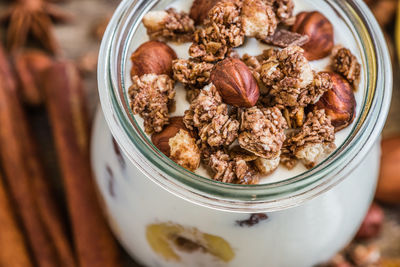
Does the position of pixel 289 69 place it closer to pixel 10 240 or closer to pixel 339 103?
pixel 339 103

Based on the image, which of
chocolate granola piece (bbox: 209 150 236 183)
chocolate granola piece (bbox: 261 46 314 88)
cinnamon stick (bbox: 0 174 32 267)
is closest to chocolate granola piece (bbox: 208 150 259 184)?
chocolate granola piece (bbox: 209 150 236 183)

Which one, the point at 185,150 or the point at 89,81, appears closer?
the point at 185,150

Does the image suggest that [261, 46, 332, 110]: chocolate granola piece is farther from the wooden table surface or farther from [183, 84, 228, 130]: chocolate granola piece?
the wooden table surface

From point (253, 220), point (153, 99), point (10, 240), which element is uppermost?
point (153, 99)

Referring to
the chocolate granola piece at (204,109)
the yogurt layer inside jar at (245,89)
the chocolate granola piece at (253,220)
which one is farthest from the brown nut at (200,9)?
the chocolate granola piece at (253,220)

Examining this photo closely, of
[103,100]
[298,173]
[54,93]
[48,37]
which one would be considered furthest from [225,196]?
[48,37]

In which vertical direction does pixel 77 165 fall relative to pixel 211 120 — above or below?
below

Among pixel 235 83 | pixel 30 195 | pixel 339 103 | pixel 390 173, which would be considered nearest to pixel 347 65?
pixel 339 103

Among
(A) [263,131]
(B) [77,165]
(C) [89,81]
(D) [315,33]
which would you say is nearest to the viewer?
(A) [263,131]
